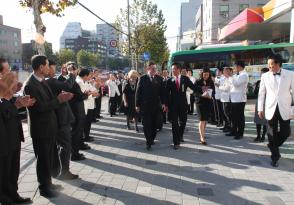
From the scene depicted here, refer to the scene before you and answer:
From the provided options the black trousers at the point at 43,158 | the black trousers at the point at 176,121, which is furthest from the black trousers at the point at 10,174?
the black trousers at the point at 176,121

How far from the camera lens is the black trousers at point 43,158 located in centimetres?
497

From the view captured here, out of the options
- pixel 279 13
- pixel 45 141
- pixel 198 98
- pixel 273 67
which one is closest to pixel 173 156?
pixel 198 98

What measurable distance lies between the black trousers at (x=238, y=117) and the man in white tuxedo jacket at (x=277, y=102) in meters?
2.42

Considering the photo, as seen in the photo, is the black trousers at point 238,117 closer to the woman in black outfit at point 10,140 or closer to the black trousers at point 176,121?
the black trousers at point 176,121

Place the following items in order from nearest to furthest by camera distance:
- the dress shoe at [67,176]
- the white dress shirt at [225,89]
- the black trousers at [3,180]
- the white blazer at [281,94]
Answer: the black trousers at [3,180]
the dress shoe at [67,176]
the white blazer at [281,94]
the white dress shirt at [225,89]

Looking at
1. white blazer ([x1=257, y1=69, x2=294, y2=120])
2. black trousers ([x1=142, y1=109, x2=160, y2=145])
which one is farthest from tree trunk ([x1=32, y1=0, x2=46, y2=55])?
white blazer ([x1=257, y1=69, x2=294, y2=120])

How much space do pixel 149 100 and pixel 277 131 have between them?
A: 287 cm

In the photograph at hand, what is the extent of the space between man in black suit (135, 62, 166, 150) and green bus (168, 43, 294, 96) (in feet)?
39.7

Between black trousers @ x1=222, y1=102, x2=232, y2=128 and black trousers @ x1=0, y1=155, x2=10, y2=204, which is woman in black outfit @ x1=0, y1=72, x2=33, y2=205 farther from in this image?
black trousers @ x1=222, y1=102, x2=232, y2=128

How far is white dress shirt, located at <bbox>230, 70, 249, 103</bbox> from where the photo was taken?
8867mm

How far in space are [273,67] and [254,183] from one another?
6.95 feet

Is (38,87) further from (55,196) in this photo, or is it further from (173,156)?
(173,156)

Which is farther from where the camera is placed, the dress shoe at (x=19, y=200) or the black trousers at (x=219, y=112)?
the black trousers at (x=219, y=112)

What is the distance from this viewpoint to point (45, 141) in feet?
16.3
